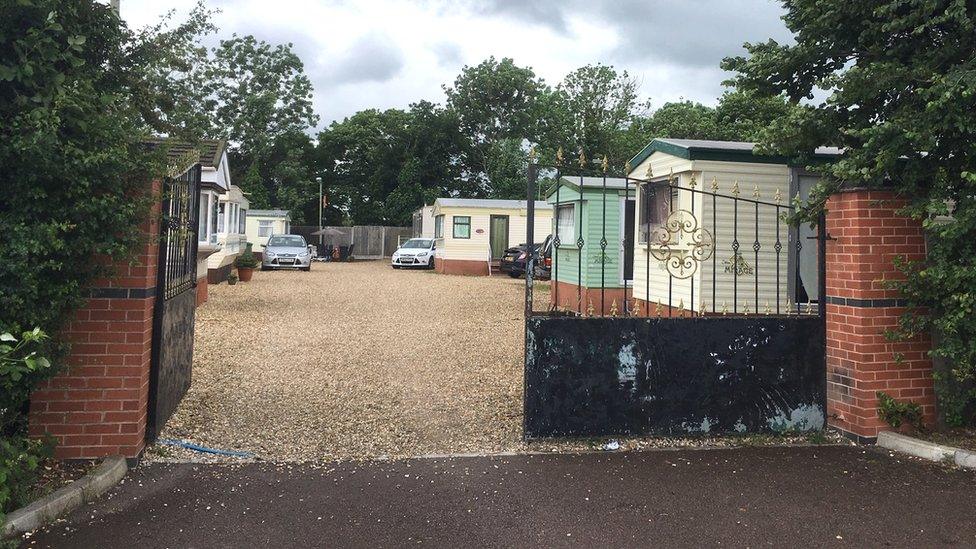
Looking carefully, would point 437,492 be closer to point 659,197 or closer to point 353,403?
point 353,403

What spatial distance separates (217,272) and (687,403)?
1533cm

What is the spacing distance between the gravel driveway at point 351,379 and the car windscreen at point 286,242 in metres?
12.8

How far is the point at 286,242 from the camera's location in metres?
28.4

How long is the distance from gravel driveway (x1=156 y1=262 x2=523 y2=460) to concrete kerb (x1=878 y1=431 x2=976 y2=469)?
2.67 metres

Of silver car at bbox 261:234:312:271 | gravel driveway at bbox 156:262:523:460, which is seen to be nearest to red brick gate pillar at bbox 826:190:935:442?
gravel driveway at bbox 156:262:523:460

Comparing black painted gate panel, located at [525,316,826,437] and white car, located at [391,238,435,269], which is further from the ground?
white car, located at [391,238,435,269]

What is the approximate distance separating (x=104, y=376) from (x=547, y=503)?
9.36ft

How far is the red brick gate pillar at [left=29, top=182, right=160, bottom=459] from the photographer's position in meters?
4.48

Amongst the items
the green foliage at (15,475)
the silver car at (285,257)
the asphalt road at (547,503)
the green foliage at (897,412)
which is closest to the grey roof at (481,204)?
the silver car at (285,257)

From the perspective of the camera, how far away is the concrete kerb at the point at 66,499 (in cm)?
353

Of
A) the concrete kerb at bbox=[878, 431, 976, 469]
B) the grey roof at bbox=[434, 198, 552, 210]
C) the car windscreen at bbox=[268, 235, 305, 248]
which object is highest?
the grey roof at bbox=[434, 198, 552, 210]

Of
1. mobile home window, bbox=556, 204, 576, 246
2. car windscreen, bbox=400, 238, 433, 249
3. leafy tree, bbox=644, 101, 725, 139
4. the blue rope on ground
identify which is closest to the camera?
the blue rope on ground

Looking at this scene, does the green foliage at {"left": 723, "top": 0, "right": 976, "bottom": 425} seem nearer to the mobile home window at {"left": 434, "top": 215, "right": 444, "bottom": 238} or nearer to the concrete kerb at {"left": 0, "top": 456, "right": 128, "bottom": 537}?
the concrete kerb at {"left": 0, "top": 456, "right": 128, "bottom": 537}

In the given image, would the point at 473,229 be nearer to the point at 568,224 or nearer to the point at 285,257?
the point at 285,257
